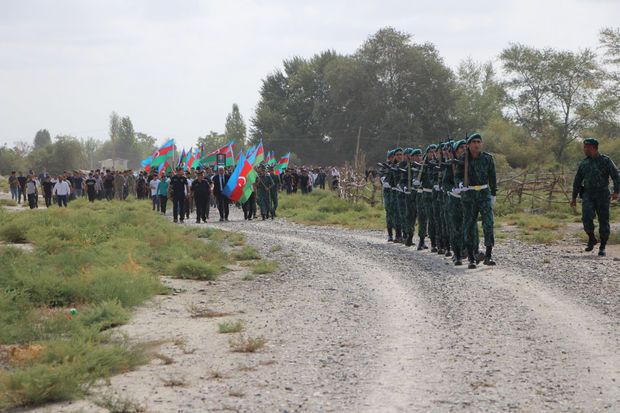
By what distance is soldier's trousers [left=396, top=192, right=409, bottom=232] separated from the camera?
1961 centimetres

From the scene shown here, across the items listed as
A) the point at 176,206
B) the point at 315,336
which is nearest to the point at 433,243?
the point at 315,336

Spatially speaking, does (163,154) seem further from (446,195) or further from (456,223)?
(456,223)

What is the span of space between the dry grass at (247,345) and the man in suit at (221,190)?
929 inches

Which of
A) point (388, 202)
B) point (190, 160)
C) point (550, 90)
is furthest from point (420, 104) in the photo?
point (388, 202)

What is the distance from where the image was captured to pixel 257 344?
8.88 metres

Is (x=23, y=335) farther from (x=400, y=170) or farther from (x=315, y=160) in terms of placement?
(x=315, y=160)

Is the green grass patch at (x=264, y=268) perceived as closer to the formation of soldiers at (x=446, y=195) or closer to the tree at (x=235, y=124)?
the formation of soldiers at (x=446, y=195)

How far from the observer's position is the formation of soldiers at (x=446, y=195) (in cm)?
1480

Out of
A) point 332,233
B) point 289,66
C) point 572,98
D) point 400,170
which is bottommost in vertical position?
point 332,233

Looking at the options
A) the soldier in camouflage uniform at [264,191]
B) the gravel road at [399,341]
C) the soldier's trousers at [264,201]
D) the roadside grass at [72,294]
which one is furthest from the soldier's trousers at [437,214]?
the soldier's trousers at [264,201]

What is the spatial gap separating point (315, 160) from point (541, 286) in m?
77.6

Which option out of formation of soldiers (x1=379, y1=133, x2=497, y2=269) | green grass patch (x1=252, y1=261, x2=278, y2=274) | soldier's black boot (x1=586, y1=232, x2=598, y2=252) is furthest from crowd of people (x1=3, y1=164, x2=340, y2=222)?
soldier's black boot (x1=586, y1=232, x2=598, y2=252)

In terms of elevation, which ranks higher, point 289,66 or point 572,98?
point 289,66

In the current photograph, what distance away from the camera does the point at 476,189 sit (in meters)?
14.8
